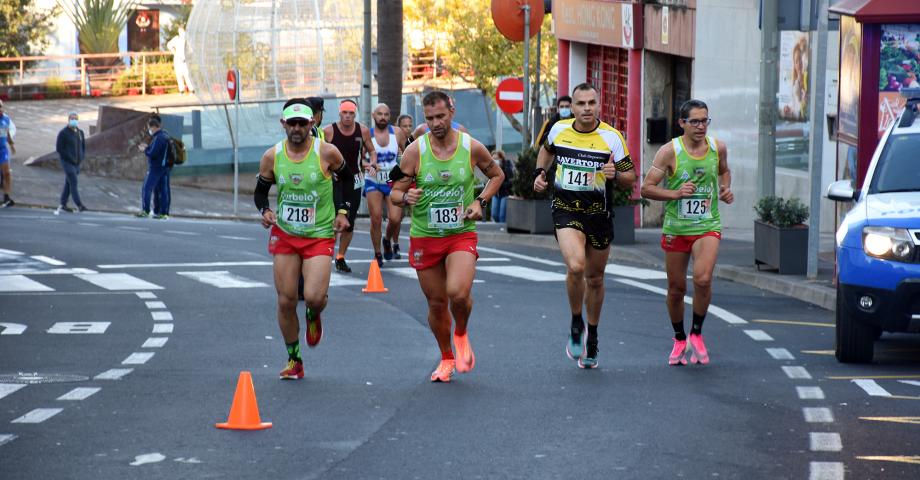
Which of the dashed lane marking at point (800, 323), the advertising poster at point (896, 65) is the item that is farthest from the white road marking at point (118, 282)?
the advertising poster at point (896, 65)

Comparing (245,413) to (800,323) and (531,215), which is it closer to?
(800,323)

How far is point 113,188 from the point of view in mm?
39625

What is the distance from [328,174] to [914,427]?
4088 millimetres

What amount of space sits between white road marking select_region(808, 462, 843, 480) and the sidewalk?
7587 mm

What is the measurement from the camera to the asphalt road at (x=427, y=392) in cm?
828

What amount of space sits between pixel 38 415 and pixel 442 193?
9.50ft

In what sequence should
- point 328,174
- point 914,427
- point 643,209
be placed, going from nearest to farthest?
point 914,427
point 328,174
point 643,209

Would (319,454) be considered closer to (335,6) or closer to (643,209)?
(643,209)

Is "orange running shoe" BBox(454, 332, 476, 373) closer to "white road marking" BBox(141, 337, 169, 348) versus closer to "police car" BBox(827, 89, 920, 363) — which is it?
"police car" BBox(827, 89, 920, 363)

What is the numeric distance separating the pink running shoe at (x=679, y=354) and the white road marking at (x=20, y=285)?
25.0 ft

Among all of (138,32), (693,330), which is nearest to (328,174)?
(693,330)

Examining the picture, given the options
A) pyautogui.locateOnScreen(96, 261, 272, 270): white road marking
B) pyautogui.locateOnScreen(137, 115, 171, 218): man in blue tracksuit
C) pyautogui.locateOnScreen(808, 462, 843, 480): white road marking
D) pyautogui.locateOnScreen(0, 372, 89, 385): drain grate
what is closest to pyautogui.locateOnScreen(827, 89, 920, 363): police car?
pyautogui.locateOnScreen(808, 462, 843, 480): white road marking

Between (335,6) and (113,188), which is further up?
→ (335,6)

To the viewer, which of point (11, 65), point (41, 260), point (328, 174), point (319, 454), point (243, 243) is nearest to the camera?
point (319, 454)
